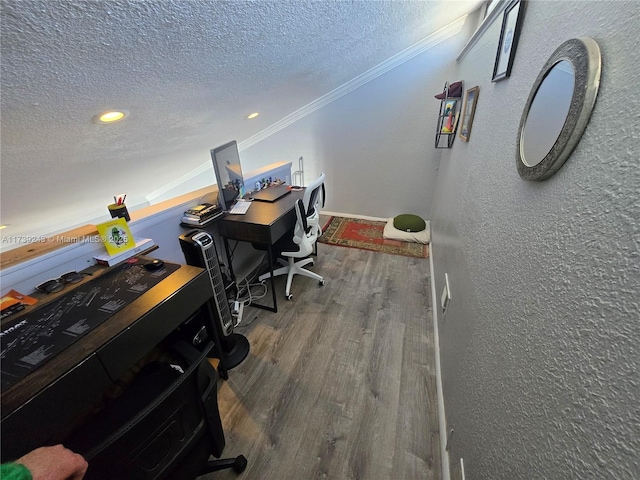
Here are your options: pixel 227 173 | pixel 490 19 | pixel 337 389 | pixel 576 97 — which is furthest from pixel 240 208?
pixel 490 19

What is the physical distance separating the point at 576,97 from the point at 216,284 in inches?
62.1

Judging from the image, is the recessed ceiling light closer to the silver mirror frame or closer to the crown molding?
the silver mirror frame

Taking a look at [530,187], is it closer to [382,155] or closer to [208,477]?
[208,477]

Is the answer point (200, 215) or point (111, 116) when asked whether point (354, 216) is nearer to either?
point (200, 215)

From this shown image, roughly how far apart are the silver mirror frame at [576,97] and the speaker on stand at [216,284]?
140 cm

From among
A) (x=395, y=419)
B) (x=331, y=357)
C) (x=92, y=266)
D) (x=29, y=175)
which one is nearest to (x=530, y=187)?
(x=395, y=419)

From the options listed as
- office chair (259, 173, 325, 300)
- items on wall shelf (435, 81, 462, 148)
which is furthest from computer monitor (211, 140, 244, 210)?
items on wall shelf (435, 81, 462, 148)

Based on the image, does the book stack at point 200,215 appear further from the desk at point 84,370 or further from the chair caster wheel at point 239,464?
the chair caster wheel at point 239,464

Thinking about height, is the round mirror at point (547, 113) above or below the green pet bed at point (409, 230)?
above

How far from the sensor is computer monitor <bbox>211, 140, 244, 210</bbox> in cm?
172

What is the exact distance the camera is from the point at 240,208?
6.36 ft

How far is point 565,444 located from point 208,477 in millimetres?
1377

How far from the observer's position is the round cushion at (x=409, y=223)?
310 centimetres

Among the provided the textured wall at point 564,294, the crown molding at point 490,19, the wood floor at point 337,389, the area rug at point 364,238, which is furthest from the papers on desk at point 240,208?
the crown molding at point 490,19
